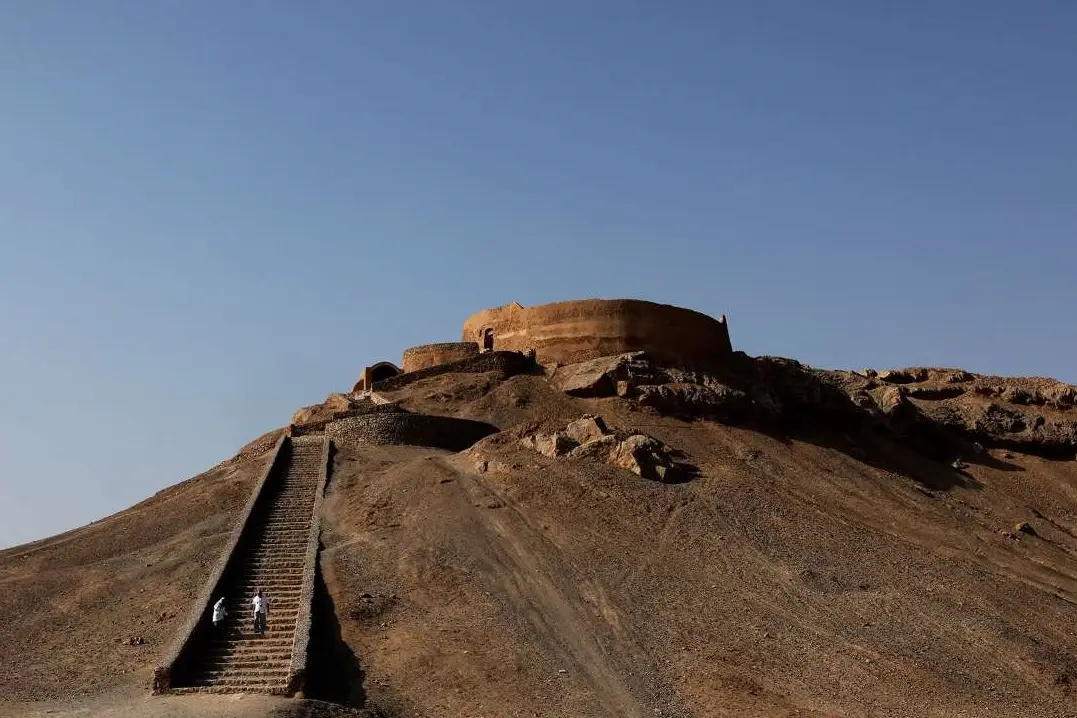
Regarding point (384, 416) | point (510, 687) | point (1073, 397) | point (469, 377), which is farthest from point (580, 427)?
point (1073, 397)

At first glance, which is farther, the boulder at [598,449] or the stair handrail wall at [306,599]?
the boulder at [598,449]

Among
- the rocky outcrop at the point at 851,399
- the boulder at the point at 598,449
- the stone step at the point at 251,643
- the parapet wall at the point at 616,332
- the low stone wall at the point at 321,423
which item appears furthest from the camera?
the parapet wall at the point at 616,332

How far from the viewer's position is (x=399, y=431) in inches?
1144

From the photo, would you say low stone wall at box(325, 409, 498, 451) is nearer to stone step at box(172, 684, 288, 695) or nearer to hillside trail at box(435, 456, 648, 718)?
hillside trail at box(435, 456, 648, 718)

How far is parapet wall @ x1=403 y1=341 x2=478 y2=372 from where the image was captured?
37.1 meters

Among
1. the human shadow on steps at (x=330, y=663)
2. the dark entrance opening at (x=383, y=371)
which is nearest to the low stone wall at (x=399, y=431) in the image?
the human shadow on steps at (x=330, y=663)

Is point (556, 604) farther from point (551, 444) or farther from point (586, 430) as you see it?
point (586, 430)

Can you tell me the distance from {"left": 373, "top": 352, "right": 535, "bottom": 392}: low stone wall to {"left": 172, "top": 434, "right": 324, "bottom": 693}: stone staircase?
9004 millimetres

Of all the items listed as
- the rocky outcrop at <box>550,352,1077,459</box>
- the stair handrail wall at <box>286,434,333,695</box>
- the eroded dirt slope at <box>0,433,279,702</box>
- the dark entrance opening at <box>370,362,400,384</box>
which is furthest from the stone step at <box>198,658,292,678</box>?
the dark entrance opening at <box>370,362,400,384</box>

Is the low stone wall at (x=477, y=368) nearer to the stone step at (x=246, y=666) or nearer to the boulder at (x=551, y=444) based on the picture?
the boulder at (x=551, y=444)

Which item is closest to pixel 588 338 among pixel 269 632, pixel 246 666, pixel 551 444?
pixel 551 444

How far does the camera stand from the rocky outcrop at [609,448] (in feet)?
83.4

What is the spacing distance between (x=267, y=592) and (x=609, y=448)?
31.4 ft

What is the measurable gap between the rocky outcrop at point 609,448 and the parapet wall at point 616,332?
824 cm
